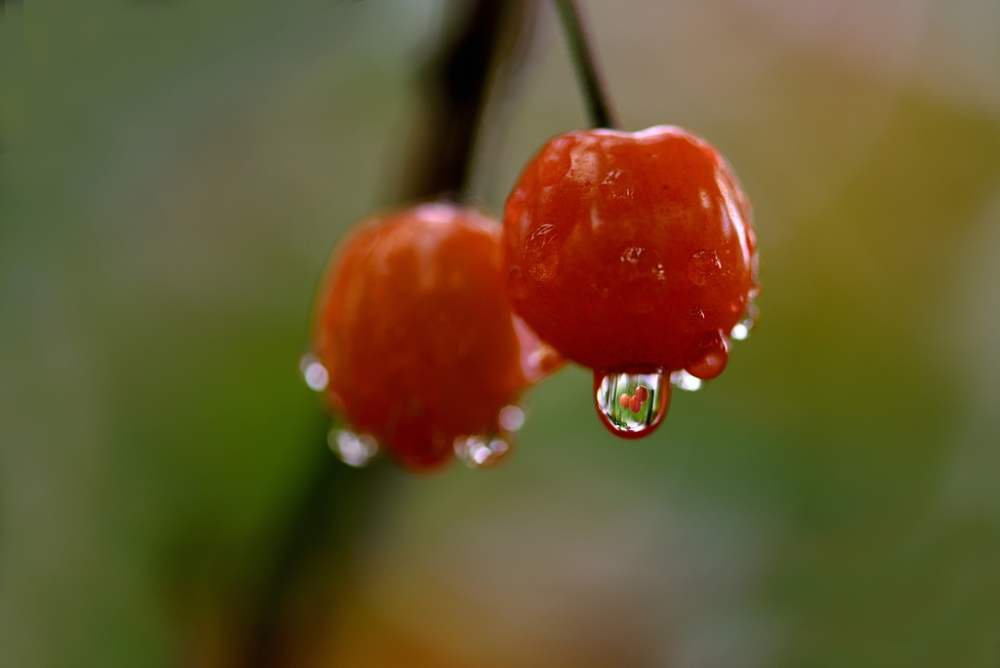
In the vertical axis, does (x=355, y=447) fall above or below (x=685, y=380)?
below

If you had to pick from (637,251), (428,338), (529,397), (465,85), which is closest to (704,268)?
(637,251)

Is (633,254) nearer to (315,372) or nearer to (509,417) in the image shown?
(509,417)

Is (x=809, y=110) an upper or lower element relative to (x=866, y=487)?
upper

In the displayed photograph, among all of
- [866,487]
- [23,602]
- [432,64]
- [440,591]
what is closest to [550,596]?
[440,591]

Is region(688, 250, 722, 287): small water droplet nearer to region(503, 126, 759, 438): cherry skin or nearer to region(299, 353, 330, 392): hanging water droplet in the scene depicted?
region(503, 126, 759, 438): cherry skin

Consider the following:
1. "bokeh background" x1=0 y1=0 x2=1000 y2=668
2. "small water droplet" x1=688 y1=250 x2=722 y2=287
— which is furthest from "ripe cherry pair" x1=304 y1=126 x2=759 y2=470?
"bokeh background" x1=0 y1=0 x2=1000 y2=668

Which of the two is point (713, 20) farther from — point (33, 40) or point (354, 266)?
point (354, 266)

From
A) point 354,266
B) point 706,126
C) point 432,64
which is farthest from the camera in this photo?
point 706,126
